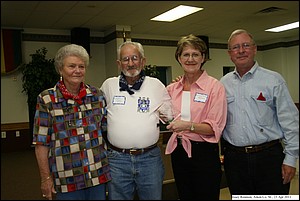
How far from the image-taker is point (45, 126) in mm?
1241

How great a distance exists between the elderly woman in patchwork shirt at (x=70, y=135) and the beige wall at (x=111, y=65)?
0.09 meters

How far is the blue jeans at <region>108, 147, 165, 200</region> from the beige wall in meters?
0.39

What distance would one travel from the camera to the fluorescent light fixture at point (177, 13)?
3.23ft

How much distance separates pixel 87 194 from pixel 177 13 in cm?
87

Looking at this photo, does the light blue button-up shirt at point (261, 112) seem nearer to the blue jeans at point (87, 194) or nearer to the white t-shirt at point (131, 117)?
the white t-shirt at point (131, 117)


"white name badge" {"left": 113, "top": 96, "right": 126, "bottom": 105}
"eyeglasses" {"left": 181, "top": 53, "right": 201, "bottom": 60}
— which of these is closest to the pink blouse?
"eyeglasses" {"left": 181, "top": 53, "right": 201, "bottom": 60}

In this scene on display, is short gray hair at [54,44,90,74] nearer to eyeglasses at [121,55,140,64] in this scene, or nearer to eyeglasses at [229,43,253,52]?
eyeglasses at [121,55,140,64]

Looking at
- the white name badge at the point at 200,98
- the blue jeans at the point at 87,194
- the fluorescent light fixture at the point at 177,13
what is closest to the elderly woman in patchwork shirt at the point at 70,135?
the blue jeans at the point at 87,194

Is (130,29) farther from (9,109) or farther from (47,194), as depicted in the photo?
(47,194)

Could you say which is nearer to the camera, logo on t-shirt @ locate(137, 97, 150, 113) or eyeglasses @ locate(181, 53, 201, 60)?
logo on t-shirt @ locate(137, 97, 150, 113)

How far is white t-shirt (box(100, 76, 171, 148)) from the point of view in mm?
1369

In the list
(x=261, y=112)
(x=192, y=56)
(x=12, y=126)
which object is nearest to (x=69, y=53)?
(x=12, y=126)

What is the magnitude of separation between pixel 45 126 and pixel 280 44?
3.67 feet

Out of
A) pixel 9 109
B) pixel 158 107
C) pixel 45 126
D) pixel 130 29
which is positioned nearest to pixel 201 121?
pixel 158 107
